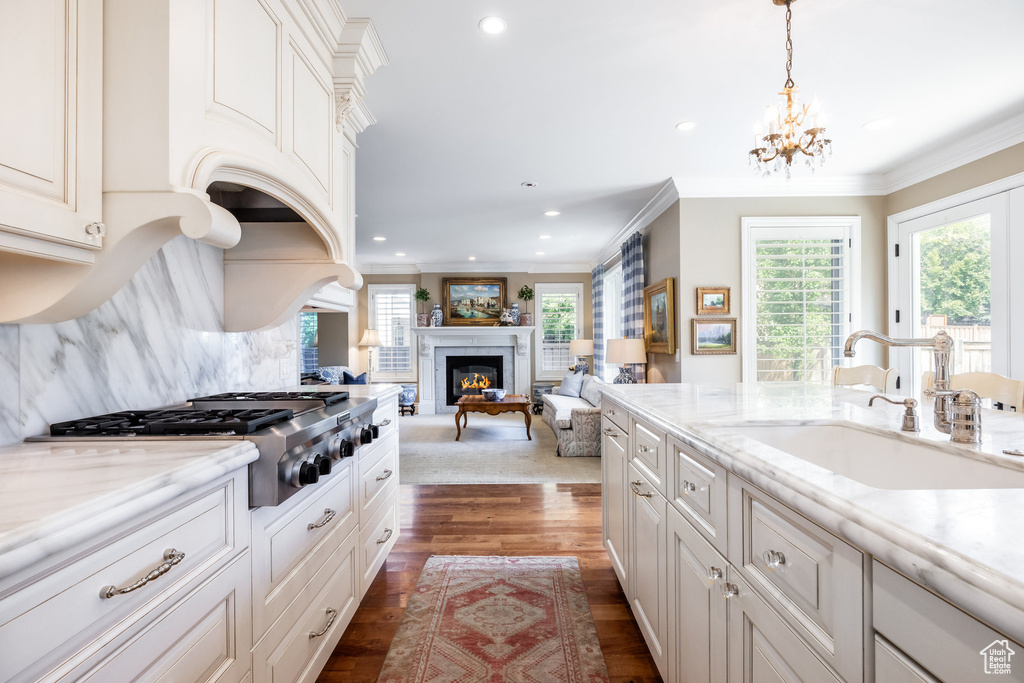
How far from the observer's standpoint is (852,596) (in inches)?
26.0

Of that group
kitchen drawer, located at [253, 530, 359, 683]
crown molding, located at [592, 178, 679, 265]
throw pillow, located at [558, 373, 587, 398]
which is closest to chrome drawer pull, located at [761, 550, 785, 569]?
kitchen drawer, located at [253, 530, 359, 683]

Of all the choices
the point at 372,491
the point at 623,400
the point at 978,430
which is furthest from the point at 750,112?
the point at 372,491

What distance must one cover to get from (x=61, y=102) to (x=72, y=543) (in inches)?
34.7

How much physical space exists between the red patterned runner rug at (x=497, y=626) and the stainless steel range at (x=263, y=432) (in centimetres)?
87

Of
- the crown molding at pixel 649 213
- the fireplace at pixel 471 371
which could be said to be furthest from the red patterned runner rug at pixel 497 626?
the fireplace at pixel 471 371

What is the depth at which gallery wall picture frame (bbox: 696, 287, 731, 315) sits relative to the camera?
431 centimetres

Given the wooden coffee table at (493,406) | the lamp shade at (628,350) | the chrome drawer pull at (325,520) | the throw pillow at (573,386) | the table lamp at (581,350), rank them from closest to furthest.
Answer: the chrome drawer pull at (325,520) < the lamp shade at (628,350) < the wooden coffee table at (493,406) < the throw pillow at (573,386) < the table lamp at (581,350)

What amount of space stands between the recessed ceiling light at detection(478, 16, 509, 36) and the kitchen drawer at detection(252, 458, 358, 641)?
1.94 meters

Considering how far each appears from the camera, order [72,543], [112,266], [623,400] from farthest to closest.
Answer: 1. [623,400]
2. [112,266]
3. [72,543]

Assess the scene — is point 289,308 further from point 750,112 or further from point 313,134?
point 750,112

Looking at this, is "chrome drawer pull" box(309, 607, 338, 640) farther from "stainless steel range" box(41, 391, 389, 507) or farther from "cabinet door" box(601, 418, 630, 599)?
"cabinet door" box(601, 418, 630, 599)

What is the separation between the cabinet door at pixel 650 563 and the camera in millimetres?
1498

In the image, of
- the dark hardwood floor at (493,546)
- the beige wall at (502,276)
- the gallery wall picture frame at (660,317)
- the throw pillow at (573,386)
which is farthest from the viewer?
the beige wall at (502,276)

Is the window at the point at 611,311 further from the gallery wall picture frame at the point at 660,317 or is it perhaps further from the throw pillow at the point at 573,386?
the gallery wall picture frame at the point at 660,317
